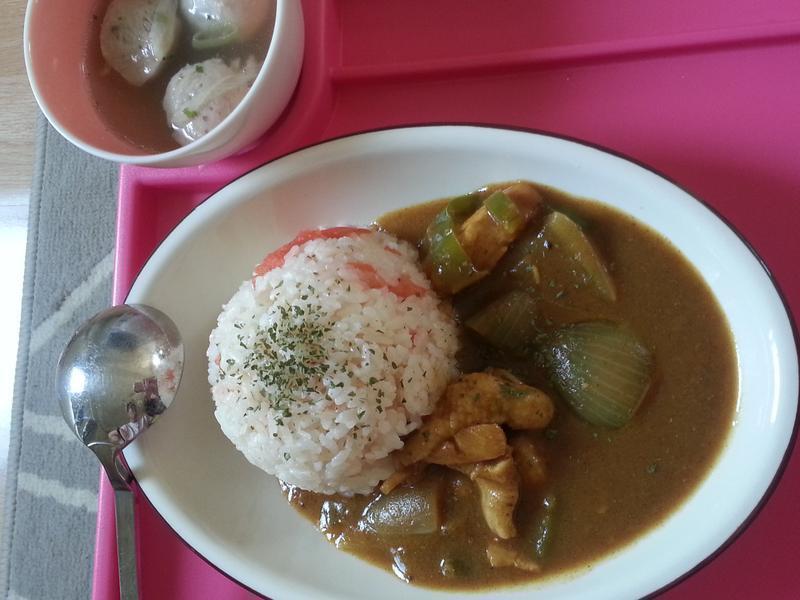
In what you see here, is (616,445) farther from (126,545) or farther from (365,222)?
(126,545)

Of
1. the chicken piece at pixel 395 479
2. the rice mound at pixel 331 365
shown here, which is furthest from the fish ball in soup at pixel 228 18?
the chicken piece at pixel 395 479

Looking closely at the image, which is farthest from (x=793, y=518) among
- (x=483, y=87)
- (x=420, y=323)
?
(x=483, y=87)

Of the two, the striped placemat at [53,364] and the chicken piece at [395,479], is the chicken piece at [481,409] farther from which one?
the striped placemat at [53,364]

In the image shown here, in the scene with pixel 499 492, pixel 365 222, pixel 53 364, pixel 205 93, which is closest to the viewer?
pixel 499 492

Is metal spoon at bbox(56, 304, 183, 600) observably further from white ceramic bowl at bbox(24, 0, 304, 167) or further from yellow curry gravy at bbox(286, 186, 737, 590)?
yellow curry gravy at bbox(286, 186, 737, 590)

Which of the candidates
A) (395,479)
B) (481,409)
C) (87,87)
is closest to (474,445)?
(481,409)
